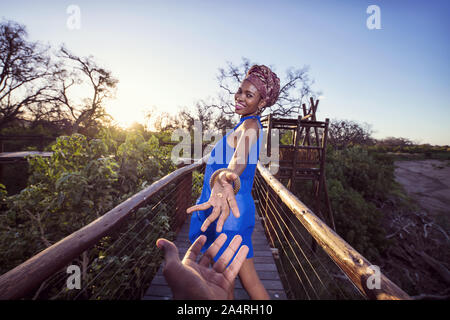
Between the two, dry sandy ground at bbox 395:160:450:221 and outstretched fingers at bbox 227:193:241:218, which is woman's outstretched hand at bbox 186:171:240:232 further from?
dry sandy ground at bbox 395:160:450:221

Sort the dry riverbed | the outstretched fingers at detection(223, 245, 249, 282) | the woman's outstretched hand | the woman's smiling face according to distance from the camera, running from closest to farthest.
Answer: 1. the outstretched fingers at detection(223, 245, 249, 282)
2. the woman's outstretched hand
3. the woman's smiling face
4. the dry riverbed

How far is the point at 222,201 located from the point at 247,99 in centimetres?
73

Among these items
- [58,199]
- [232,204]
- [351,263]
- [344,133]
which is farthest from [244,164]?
[344,133]

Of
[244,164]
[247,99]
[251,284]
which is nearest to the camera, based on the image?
[244,164]

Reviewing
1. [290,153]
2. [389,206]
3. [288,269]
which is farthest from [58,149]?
[389,206]

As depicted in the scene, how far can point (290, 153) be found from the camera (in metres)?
7.73

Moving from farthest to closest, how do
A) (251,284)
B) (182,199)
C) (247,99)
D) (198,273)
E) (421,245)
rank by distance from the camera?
(421,245), (182,199), (247,99), (251,284), (198,273)

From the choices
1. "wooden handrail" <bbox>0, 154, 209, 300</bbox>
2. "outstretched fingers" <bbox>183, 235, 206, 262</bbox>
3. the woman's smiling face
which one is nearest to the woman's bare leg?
"outstretched fingers" <bbox>183, 235, 206, 262</bbox>

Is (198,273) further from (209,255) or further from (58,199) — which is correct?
(58,199)

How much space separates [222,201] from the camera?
833mm

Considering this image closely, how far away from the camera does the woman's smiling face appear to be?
1.25 metres

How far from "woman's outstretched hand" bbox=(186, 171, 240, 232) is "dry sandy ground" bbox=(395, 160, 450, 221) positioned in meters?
18.0
